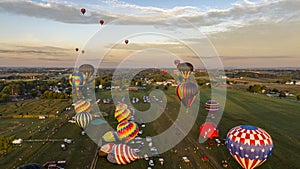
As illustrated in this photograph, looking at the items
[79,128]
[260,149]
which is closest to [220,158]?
[260,149]

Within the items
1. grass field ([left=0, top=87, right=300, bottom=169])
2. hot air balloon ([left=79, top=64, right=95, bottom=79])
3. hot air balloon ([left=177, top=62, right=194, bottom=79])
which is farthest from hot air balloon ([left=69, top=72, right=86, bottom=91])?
hot air balloon ([left=177, top=62, right=194, bottom=79])

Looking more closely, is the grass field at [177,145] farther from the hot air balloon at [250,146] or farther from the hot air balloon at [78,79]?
the hot air balloon at [78,79]

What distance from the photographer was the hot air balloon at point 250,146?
64.8 feet

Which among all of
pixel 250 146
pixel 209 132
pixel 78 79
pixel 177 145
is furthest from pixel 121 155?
pixel 78 79

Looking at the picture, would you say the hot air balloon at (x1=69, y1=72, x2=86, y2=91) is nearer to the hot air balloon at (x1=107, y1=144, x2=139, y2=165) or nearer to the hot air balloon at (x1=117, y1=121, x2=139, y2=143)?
the hot air balloon at (x1=117, y1=121, x2=139, y2=143)

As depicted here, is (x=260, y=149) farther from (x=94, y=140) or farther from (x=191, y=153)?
(x=94, y=140)

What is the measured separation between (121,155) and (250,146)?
12.8m

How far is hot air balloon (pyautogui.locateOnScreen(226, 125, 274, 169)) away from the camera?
19750 mm

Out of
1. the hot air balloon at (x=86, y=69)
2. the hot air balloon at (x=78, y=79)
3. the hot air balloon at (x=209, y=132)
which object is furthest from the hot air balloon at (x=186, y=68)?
the hot air balloon at (x=78, y=79)

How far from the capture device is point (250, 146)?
1983 cm

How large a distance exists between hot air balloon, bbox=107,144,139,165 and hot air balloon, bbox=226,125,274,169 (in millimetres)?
10473

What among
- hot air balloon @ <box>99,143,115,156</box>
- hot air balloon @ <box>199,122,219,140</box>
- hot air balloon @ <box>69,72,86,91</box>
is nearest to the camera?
hot air balloon @ <box>99,143,115,156</box>

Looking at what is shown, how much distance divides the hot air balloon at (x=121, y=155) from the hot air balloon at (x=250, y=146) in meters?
10.5

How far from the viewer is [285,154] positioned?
26.1 meters
